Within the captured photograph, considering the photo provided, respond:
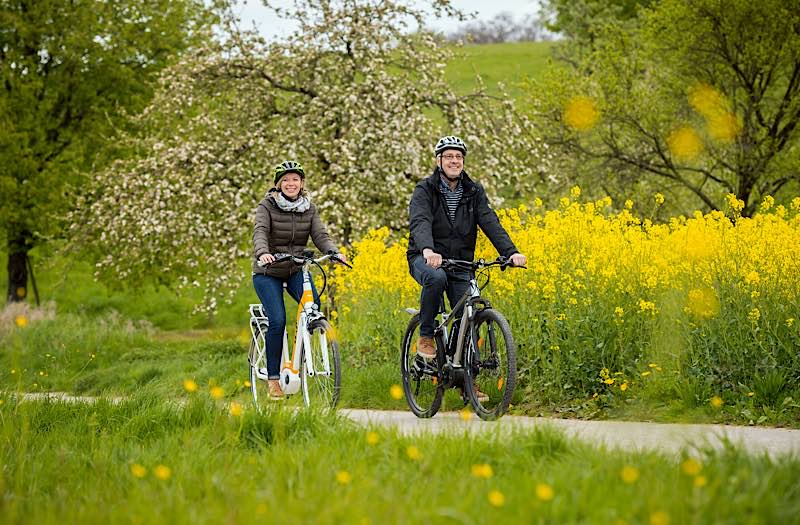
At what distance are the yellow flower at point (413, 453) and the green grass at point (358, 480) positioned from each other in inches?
0.5

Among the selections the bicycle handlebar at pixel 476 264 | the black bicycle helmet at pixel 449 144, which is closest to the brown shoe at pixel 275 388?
the bicycle handlebar at pixel 476 264

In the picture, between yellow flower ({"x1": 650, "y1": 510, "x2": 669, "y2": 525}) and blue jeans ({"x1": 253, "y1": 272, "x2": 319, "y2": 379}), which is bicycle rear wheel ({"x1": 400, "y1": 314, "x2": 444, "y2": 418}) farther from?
yellow flower ({"x1": 650, "y1": 510, "x2": 669, "y2": 525})

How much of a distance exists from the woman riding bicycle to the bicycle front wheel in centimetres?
35

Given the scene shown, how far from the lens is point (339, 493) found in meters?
4.21

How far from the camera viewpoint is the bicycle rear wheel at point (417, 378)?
25.2ft

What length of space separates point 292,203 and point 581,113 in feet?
37.3

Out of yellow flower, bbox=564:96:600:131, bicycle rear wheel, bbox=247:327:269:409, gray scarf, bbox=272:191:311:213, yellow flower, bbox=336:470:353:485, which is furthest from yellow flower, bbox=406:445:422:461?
yellow flower, bbox=564:96:600:131

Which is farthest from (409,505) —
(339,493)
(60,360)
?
(60,360)

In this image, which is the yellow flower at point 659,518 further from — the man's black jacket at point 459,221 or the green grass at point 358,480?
the man's black jacket at point 459,221

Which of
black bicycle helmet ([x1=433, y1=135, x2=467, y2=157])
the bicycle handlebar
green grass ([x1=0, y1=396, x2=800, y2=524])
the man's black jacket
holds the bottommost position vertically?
green grass ([x1=0, y1=396, x2=800, y2=524])

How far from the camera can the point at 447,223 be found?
771 cm

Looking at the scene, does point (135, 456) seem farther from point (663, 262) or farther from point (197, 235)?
point (197, 235)

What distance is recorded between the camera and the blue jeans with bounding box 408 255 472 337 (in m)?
7.47

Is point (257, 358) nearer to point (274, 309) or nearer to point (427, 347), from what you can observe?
point (274, 309)
